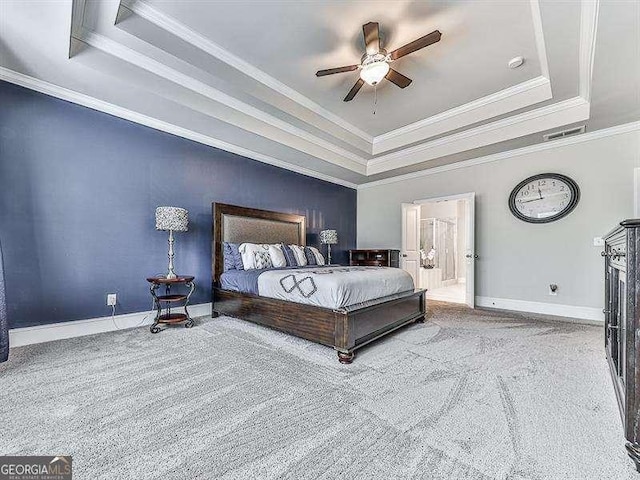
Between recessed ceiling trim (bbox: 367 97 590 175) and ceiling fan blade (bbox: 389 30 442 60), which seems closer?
ceiling fan blade (bbox: 389 30 442 60)

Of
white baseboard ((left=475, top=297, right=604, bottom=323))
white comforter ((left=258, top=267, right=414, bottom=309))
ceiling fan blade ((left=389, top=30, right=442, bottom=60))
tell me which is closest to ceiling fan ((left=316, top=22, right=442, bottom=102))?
ceiling fan blade ((left=389, top=30, right=442, bottom=60))

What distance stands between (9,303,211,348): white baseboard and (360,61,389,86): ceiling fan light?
3681 mm

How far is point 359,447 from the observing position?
1352 millimetres

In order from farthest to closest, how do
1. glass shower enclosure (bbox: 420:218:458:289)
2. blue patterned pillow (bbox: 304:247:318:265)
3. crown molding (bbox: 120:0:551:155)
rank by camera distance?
glass shower enclosure (bbox: 420:218:458:289)
blue patterned pillow (bbox: 304:247:318:265)
crown molding (bbox: 120:0:551:155)

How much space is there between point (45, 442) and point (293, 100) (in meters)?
3.77

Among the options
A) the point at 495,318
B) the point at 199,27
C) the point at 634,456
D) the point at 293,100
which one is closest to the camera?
the point at 634,456

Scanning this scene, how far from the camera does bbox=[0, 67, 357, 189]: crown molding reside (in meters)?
2.76

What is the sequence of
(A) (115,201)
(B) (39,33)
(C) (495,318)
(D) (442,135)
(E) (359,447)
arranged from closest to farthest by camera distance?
(E) (359,447) → (B) (39,33) → (A) (115,201) → (C) (495,318) → (D) (442,135)

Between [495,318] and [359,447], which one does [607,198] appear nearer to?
[495,318]

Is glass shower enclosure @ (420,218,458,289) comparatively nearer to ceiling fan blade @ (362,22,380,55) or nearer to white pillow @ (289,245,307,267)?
white pillow @ (289,245,307,267)

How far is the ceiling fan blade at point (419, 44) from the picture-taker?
2175 millimetres

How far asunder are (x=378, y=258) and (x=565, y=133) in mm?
3451

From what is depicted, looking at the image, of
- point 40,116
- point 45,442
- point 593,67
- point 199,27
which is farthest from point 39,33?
point 593,67

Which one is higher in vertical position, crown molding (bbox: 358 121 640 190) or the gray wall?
crown molding (bbox: 358 121 640 190)
